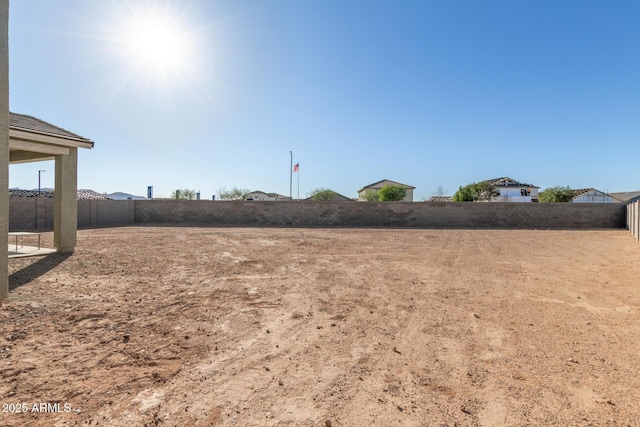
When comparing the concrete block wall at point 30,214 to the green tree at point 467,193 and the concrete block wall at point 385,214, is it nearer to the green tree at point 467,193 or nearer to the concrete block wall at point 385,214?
the concrete block wall at point 385,214

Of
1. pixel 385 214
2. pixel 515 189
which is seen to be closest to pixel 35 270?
pixel 385 214

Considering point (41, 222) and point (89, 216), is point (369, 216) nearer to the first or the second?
point (89, 216)

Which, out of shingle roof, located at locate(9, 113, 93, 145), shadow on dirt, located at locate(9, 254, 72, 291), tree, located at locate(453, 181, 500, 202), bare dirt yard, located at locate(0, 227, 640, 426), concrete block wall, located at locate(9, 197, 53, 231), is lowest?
bare dirt yard, located at locate(0, 227, 640, 426)

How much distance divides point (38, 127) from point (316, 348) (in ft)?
30.4

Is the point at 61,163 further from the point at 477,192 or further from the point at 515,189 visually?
the point at 515,189

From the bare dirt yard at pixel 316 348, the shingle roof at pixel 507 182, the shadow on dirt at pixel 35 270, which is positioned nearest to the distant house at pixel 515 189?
the shingle roof at pixel 507 182

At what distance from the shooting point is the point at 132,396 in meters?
2.78

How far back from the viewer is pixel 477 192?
48.2 metres

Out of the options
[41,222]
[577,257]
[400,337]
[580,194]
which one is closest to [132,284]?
[400,337]

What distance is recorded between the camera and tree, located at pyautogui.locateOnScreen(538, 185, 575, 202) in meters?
45.0

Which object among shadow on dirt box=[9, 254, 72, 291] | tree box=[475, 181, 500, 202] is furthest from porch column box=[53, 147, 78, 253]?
tree box=[475, 181, 500, 202]

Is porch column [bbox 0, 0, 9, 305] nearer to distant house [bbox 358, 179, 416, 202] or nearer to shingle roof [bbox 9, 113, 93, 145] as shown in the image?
shingle roof [bbox 9, 113, 93, 145]

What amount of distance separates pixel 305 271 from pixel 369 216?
53.3 ft

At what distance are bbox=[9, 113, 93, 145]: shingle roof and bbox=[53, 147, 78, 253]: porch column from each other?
0.41 meters
